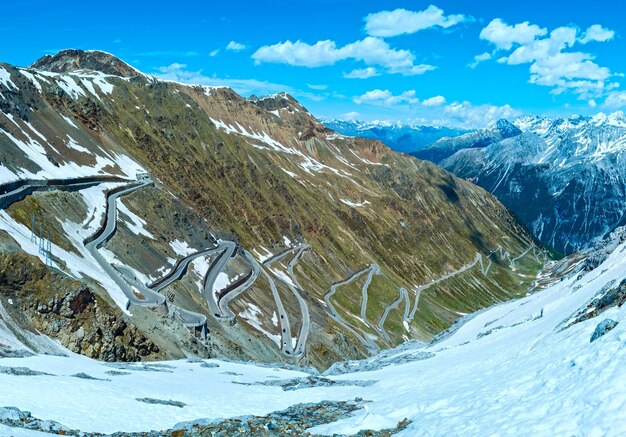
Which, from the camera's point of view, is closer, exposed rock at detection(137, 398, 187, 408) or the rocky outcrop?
exposed rock at detection(137, 398, 187, 408)

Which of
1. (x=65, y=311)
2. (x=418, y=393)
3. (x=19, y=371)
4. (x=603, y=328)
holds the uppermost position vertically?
(x=65, y=311)

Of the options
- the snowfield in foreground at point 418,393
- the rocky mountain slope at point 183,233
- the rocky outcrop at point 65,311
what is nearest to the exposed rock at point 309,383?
the snowfield in foreground at point 418,393

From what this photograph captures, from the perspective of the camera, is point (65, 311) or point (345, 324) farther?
point (345, 324)

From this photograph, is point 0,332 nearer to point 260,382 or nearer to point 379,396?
point 260,382

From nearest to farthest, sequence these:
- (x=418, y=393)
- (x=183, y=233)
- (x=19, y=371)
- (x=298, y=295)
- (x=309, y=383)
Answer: (x=418, y=393) → (x=19, y=371) → (x=309, y=383) → (x=183, y=233) → (x=298, y=295)

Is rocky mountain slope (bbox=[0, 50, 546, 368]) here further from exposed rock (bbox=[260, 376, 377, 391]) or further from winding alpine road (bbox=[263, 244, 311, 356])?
exposed rock (bbox=[260, 376, 377, 391])

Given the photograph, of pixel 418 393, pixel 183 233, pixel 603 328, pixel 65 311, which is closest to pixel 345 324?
pixel 183 233

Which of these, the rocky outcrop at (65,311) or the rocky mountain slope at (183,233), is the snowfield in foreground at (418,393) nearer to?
the rocky outcrop at (65,311)

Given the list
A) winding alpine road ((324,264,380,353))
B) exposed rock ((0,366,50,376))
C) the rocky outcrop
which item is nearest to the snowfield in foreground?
exposed rock ((0,366,50,376))

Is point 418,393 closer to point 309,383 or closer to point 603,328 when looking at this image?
point 603,328

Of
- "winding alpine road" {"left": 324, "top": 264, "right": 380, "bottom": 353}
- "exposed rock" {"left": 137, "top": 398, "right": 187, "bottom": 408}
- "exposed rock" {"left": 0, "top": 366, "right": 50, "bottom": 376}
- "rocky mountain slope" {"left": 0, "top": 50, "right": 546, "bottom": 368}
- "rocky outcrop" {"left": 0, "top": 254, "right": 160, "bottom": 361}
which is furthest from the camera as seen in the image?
"winding alpine road" {"left": 324, "top": 264, "right": 380, "bottom": 353}
